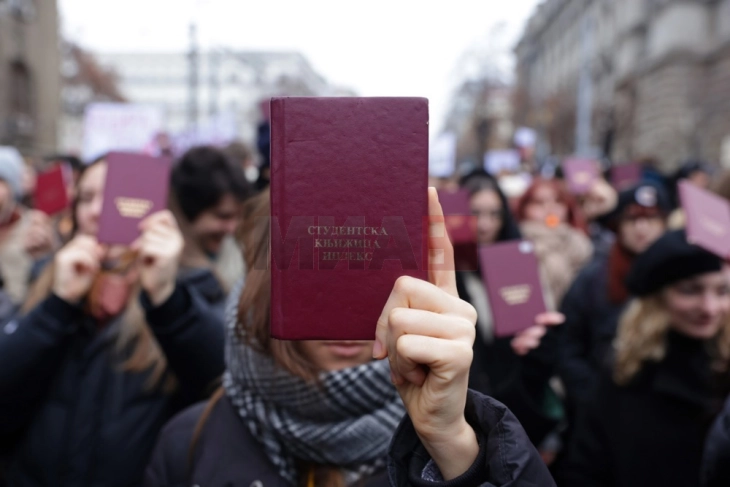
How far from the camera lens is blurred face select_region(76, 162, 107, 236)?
9.98ft

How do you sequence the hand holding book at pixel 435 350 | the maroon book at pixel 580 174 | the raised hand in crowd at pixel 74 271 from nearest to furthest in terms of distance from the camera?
the hand holding book at pixel 435 350
the raised hand in crowd at pixel 74 271
the maroon book at pixel 580 174

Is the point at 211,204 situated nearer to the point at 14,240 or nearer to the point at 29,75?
the point at 14,240

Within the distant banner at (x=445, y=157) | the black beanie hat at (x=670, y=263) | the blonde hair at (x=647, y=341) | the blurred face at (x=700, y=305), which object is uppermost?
the distant banner at (x=445, y=157)

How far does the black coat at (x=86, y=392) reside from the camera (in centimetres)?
240

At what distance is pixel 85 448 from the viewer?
7.96 ft

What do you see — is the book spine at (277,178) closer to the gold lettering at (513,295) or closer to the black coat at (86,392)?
the black coat at (86,392)

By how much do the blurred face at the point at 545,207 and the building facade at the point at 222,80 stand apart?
2.09 metres

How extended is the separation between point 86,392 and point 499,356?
70.2 inches

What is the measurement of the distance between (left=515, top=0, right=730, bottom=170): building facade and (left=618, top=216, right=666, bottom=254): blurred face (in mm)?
21574

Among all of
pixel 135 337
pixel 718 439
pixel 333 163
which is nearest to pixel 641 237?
pixel 718 439

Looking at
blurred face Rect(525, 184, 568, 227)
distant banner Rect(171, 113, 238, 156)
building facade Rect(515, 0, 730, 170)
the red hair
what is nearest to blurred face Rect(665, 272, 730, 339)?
blurred face Rect(525, 184, 568, 227)

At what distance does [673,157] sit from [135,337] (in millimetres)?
34287

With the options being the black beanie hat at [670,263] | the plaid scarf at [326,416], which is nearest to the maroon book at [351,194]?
the plaid scarf at [326,416]

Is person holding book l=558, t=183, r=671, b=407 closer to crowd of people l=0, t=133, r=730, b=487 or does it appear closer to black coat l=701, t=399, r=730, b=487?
crowd of people l=0, t=133, r=730, b=487
